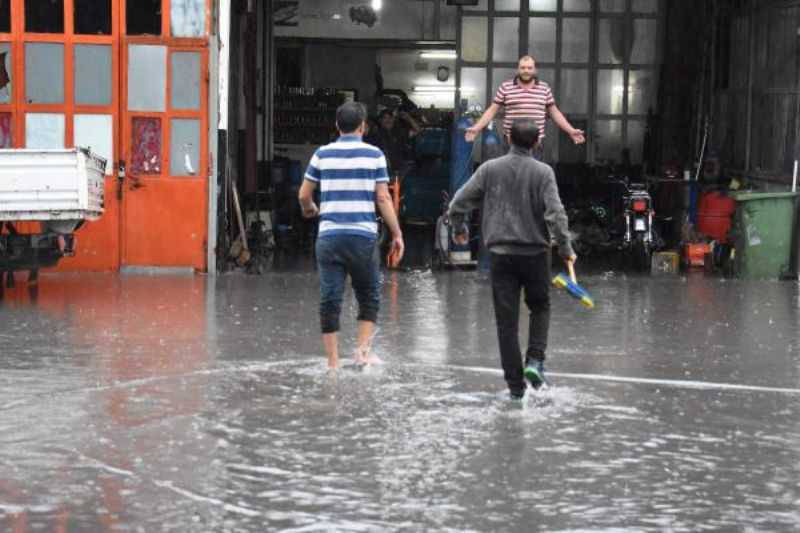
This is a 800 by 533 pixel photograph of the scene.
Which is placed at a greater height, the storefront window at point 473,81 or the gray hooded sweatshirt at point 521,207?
the storefront window at point 473,81

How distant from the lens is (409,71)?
32094 mm

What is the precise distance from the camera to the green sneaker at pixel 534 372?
10.4 metres

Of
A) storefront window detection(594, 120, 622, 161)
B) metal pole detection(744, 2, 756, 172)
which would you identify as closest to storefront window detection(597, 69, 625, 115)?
storefront window detection(594, 120, 622, 161)

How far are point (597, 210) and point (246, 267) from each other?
651 cm

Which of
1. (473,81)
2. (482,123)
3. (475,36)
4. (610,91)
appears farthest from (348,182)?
(610,91)

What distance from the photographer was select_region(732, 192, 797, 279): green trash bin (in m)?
19.2

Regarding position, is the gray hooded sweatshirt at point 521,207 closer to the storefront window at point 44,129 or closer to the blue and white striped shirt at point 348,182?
the blue and white striped shirt at point 348,182

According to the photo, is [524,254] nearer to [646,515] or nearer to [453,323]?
[646,515]

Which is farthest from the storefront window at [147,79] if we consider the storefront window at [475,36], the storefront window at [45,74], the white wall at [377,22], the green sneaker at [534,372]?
the white wall at [377,22]

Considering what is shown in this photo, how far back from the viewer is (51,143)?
1881 centimetres

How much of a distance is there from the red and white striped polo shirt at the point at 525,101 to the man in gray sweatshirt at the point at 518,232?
624cm

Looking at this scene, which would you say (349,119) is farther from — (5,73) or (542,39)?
(542,39)

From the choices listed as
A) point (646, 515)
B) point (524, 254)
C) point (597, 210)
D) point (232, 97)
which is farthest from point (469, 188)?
point (597, 210)

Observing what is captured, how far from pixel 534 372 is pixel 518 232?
91cm
